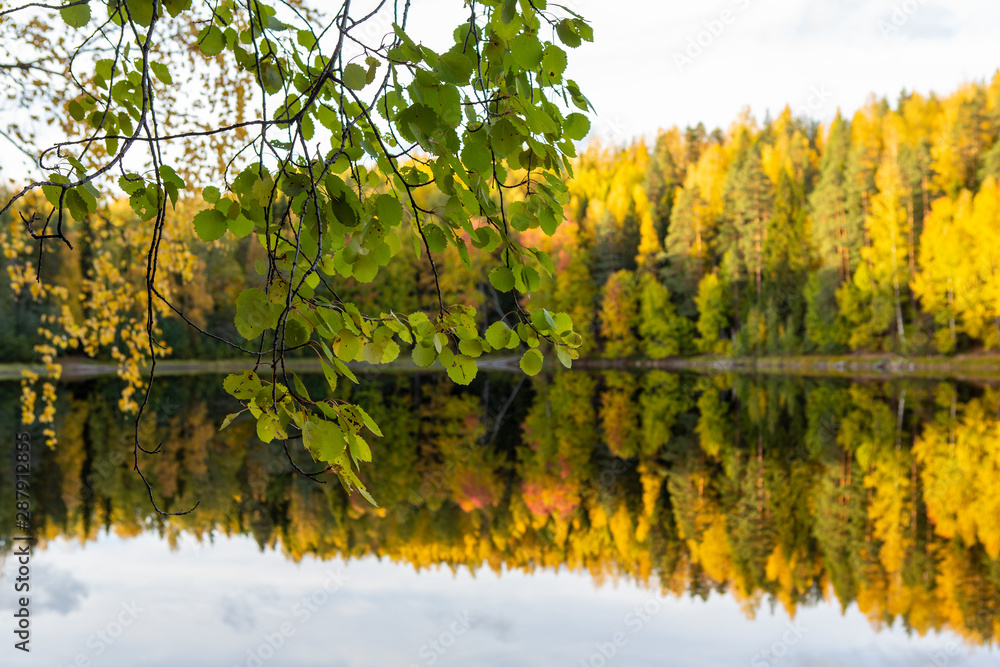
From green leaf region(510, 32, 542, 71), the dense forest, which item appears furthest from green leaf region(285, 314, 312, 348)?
the dense forest

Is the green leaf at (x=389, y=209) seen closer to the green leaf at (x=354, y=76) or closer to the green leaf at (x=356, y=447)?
the green leaf at (x=354, y=76)

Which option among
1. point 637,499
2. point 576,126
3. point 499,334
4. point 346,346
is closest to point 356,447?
point 346,346

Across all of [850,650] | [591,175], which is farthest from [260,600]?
[591,175]

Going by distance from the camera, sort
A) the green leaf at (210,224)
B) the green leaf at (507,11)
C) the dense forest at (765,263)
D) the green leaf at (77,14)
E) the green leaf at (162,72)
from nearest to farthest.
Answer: the green leaf at (507,11) → the green leaf at (210,224) → the green leaf at (77,14) → the green leaf at (162,72) → the dense forest at (765,263)

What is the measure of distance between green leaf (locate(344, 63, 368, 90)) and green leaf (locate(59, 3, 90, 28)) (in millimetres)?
557

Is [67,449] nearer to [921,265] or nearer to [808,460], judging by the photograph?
[808,460]

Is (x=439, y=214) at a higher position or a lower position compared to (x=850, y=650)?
higher

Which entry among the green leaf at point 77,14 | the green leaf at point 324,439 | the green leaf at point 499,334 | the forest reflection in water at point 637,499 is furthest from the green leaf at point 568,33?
the forest reflection in water at point 637,499

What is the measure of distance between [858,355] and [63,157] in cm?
3692

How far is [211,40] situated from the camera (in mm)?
1387

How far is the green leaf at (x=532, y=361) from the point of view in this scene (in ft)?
4.36

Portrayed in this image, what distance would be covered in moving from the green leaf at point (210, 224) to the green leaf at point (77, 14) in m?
0.45

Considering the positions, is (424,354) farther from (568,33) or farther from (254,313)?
(568,33)

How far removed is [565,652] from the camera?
5227 mm
